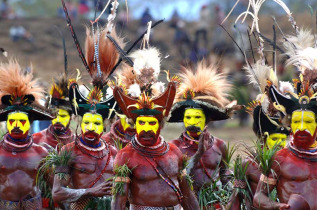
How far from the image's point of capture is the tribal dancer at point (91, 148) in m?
7.08

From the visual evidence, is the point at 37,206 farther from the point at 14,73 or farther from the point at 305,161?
the point at 305,161

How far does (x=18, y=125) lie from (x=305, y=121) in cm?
332

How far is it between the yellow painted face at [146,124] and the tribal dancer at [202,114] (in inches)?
57.2

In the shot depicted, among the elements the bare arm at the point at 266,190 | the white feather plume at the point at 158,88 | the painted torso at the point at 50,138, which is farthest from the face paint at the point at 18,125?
the bare arm at the point at 266,190

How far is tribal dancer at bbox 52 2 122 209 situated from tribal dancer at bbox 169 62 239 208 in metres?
0.86


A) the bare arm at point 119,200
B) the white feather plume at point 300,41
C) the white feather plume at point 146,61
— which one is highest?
the white feather plume at point 300,41

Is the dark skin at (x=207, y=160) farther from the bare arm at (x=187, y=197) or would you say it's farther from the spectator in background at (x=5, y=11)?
the spectator in background at (x=5, y=11)

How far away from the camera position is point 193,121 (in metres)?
8.14

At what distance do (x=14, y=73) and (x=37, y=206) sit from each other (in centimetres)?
158

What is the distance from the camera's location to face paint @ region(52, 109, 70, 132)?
928cm

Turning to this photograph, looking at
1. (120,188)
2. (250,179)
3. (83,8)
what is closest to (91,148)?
(120,188)

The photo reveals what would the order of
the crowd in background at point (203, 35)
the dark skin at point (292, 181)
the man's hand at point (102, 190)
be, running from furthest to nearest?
the crowd in background at point (203, 35) → the man's hand at point (102, 190) → the dark skin at point (292, 181)

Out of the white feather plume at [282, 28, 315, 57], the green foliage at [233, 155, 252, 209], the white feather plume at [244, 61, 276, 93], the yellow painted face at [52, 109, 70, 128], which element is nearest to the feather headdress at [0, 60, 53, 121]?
the yellow painted face at [52, 109, 70, 128]

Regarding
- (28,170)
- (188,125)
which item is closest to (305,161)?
(188,125)
